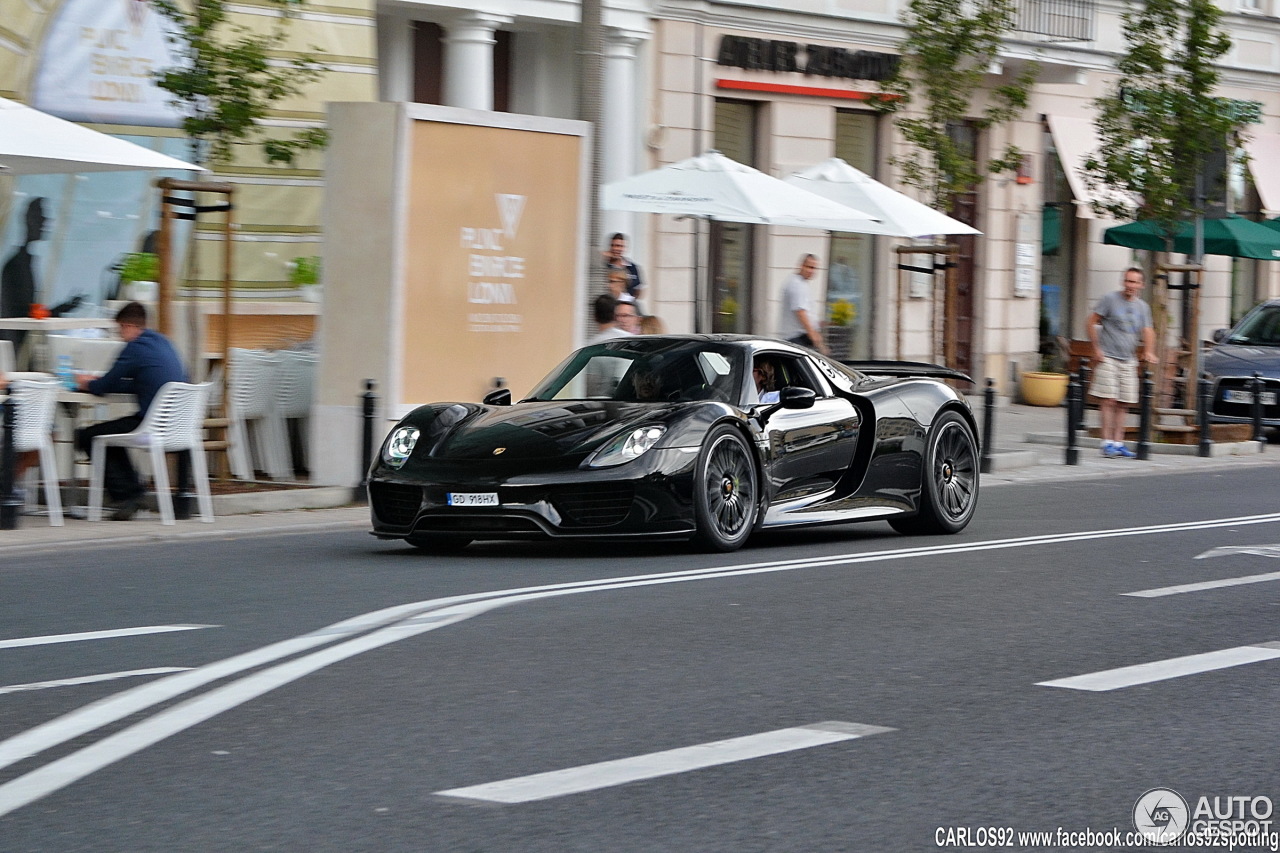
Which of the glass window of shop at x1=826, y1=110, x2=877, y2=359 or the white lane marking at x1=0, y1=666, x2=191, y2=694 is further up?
the glass window of shop at x1=826, y1=110, x2=877, y2=359

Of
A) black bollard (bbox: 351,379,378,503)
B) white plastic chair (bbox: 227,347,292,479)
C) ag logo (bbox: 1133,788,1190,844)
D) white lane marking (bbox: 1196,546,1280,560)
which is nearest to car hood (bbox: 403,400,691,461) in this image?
black bollard (bbox: 351,379,378,503)

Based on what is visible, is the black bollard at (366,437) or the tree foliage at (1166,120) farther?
the tree foliage at (1166,120)

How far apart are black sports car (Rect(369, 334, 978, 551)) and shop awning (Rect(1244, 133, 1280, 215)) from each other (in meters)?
22.5

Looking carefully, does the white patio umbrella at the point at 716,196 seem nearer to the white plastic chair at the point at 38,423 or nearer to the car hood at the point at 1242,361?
the white plastic chair at the point at 38,423

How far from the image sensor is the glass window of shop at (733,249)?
25.8 m

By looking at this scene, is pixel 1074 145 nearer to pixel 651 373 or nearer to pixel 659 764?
pixel 651 373

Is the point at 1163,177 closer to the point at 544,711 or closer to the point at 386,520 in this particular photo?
the point at 386,520

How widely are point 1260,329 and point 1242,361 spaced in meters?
1.08

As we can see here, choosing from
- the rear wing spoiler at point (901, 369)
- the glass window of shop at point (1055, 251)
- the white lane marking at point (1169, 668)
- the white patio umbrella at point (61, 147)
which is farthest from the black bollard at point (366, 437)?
the glass window of shop at point (1055, 251)

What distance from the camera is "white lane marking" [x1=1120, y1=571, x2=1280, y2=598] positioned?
367 inches

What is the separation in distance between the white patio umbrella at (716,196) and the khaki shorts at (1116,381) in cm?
369

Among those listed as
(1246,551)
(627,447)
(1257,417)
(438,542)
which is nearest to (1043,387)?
(1257,417)

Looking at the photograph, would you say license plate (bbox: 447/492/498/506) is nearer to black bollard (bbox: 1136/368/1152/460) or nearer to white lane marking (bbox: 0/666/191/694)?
white lane marking (bbox: 0/666/191/694)

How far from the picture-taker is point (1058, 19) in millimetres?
29609
